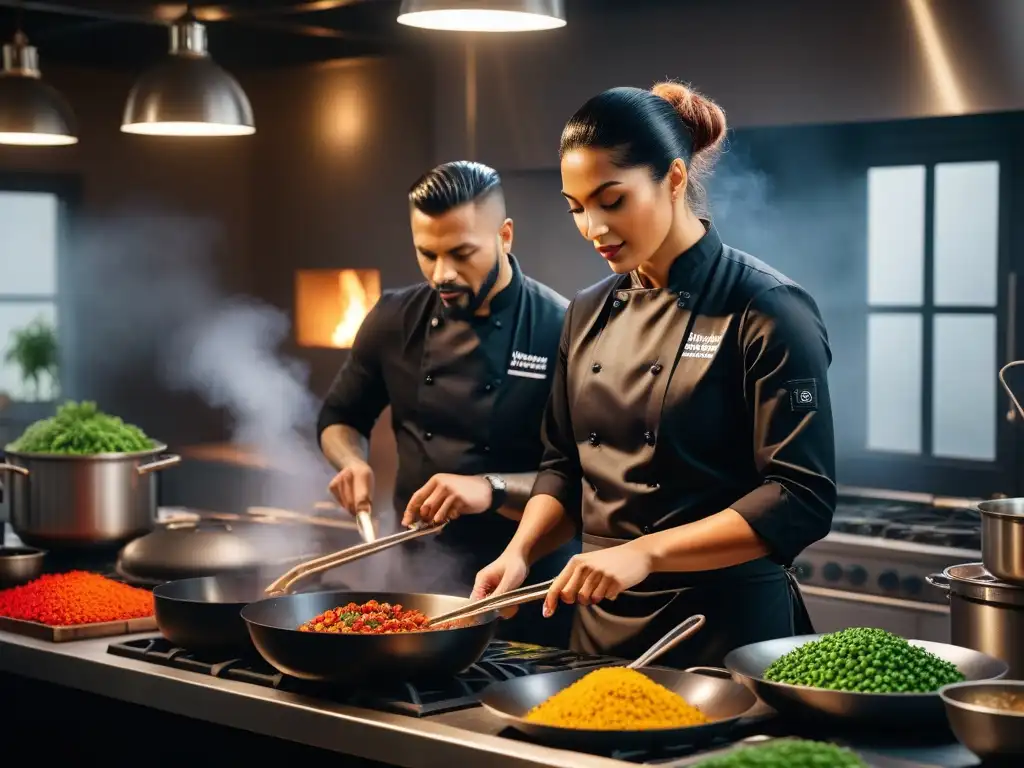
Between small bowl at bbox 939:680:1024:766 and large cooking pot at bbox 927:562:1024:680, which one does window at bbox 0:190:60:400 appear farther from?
small bowl at bbox 939:680:1024:766

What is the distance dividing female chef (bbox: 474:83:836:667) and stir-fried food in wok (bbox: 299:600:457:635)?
206 mm

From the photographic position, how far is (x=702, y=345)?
106 inches

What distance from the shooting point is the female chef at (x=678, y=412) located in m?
2.51

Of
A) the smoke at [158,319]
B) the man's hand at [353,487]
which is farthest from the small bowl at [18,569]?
the smoke at [158,319]

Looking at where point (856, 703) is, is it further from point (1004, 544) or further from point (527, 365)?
point (527, 365)

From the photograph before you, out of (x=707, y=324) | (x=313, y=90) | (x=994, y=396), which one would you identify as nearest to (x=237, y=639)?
(x=707, y=324)

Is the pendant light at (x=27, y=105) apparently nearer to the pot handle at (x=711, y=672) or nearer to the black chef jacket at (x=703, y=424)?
the black chef jacket at (x=703, y=424)

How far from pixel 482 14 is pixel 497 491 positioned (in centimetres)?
104

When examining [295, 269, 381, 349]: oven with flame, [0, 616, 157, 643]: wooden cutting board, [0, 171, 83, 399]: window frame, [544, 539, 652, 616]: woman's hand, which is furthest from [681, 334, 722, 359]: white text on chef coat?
[0, 171, 83, 399]: window frame

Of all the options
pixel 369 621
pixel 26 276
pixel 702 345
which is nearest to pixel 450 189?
pixel 702 345

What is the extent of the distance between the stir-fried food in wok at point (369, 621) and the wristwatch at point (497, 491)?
2.47 feet

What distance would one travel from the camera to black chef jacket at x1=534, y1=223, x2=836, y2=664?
8.28 ft

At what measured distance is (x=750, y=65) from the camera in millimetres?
4762

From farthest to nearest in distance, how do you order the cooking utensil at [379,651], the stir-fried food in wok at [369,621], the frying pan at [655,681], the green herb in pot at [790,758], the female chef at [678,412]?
the female chef at [678,412], the stir-fried food in wok at [369,621], the cooking utensil at [379,651], the frying pan at [655,681], the green herb in pot at [790,758]
